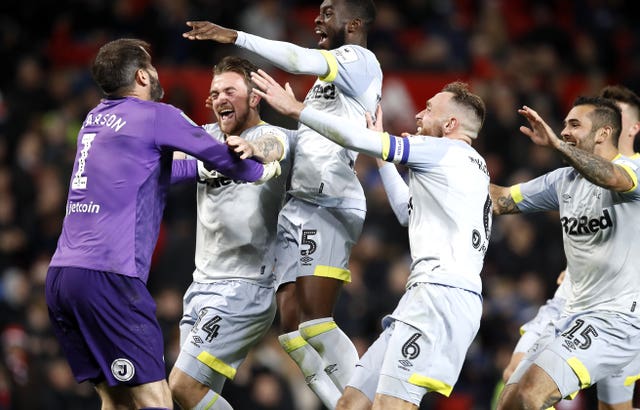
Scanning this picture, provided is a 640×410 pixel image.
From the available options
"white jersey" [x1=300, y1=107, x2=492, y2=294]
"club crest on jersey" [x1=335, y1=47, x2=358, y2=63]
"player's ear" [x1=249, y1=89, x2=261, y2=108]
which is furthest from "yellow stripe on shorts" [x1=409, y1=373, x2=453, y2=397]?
"player's ear" [x1=249, y1=89, x2=261, y2=108]

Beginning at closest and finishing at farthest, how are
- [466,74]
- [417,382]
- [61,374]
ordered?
[417,382], [61,374], [466,74]

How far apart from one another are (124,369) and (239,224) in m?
1.59

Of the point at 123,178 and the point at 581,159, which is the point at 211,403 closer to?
the point at 123,178

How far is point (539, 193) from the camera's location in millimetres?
7754

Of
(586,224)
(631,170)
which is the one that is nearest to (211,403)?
(586,224)

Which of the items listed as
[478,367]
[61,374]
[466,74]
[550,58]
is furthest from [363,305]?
[550,58]

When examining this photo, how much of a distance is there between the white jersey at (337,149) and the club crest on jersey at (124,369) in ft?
6.05

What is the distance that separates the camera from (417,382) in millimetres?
6449

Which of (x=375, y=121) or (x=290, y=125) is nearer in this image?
(x=375, y=121)

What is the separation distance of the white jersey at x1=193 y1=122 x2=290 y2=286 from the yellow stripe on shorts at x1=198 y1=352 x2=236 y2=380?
20.4 inches

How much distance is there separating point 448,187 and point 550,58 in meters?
9.73

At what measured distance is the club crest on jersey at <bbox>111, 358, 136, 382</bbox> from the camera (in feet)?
20.7

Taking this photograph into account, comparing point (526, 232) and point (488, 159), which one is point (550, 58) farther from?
point (526, 232)

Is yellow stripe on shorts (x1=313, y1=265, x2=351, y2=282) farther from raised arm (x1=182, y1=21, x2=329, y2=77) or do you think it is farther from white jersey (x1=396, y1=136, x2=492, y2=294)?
raised arm (x1=182, y1=21, x2=329, y2=77)
